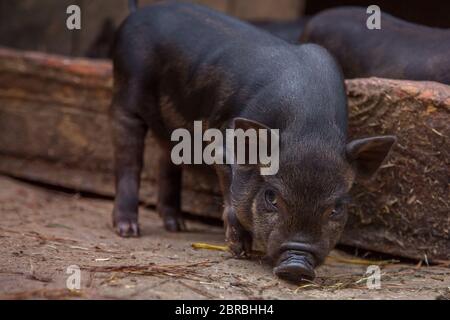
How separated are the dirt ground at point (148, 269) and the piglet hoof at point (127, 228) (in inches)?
2.0

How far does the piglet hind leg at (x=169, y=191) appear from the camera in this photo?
5887 mm

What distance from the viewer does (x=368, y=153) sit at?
441cm

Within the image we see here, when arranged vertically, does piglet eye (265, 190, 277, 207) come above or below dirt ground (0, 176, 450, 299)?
above

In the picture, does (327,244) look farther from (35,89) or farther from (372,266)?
(35,89)

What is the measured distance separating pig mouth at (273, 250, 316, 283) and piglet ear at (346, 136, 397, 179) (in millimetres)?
600

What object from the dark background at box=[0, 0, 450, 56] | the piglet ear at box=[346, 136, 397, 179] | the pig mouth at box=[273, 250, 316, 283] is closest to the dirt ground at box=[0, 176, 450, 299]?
the pig mouth at box=[273, 250, 316, 283]

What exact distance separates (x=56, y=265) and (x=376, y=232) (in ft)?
6.76

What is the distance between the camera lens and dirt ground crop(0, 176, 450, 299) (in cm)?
366

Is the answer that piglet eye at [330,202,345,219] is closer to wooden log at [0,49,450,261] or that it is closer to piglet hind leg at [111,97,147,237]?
wooden log at [0,49,450,261]

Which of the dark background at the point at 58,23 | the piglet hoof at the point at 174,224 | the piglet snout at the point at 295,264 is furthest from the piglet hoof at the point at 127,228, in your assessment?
the dark background at the point at 58,23

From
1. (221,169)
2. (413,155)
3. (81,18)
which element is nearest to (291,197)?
(221,169)

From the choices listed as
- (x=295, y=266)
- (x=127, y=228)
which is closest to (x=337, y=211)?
(x=295, y=266)

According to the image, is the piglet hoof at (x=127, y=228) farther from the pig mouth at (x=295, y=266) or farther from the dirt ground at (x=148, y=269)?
the pig mouth at (x=295, y=266)

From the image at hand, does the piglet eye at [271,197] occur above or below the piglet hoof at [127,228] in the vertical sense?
above
